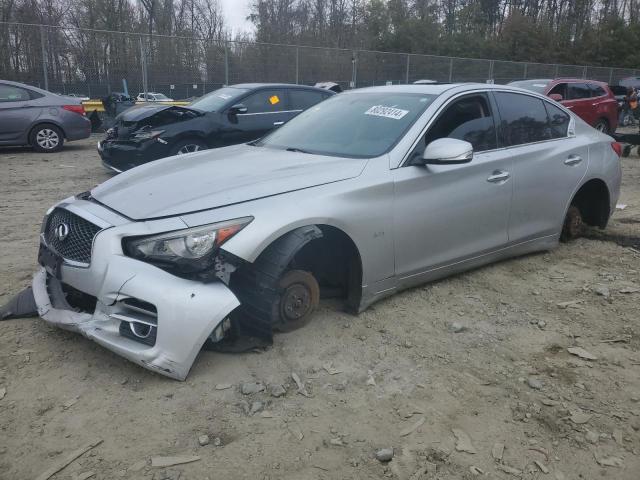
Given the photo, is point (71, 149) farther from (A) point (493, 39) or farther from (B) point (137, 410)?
(A) point (493, 39)

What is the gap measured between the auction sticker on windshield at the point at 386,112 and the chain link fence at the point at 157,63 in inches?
539

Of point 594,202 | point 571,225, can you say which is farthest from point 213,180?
point 594,202

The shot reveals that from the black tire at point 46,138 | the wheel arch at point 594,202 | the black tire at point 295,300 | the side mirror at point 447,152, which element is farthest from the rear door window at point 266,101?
the black tire at point 295,300

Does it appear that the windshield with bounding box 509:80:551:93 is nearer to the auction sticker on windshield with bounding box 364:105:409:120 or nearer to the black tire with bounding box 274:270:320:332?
the auction sticker on windshield with bounding box 364:105:409:120

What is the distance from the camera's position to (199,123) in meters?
8.48

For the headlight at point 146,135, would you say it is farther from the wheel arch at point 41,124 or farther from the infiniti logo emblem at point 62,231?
the infiniti logo emblem at point 62,231

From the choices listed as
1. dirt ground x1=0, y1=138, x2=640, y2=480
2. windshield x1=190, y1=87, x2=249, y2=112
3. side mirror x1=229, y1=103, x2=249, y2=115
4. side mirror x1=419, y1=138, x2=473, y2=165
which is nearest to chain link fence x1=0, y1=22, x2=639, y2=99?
windshield x1=190, y1=87, x2=249, y2=112

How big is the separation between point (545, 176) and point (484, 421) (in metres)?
2.63

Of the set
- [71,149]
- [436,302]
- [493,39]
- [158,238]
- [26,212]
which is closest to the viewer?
[158,238]

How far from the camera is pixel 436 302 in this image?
405cm

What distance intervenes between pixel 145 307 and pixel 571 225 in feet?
13.8

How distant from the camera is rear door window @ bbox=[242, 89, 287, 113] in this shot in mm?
9000

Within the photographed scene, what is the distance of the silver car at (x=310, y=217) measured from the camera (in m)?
2.87

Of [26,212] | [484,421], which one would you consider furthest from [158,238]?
[26,212]
